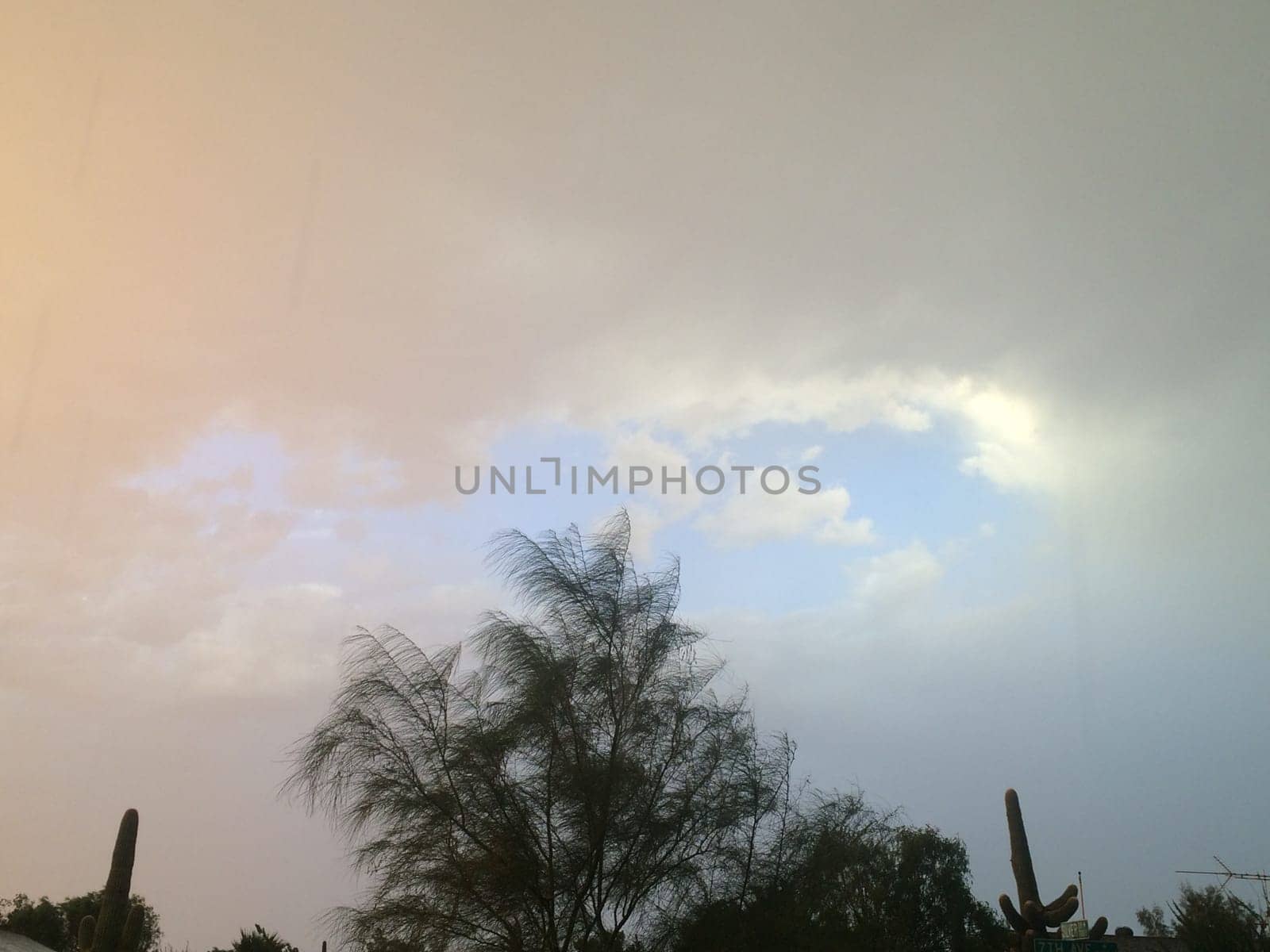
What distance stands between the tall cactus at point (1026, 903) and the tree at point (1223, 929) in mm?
1854

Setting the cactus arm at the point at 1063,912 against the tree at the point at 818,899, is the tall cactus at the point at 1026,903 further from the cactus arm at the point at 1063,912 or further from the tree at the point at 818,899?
the tree at the point at 818,899

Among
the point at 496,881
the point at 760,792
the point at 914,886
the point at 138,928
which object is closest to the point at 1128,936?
the point at 914,886

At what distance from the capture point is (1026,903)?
53.8ft

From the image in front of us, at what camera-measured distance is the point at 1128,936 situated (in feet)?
86.6

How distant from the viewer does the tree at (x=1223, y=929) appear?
14645mm

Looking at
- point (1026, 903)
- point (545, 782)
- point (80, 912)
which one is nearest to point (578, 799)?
point (545, 782)

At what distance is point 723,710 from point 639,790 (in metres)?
2.18

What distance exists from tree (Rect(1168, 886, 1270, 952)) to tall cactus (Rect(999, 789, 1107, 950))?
73.0 inches

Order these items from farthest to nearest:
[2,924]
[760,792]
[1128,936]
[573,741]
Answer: [2,924], [1128,936], [760,792], [573,741]

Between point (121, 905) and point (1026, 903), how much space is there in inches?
574

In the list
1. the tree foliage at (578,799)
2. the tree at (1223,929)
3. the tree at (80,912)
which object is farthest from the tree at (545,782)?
the tree at (80,912)

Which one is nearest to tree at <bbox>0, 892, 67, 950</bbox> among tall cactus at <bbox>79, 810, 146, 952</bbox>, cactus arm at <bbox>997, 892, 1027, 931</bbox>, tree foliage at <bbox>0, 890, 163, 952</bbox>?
tree foliage at <bbox>0, 890, 163, 952</bbox>

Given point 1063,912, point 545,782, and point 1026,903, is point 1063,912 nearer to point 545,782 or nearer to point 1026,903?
point 1026,903

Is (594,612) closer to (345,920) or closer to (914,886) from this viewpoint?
(345,920)
